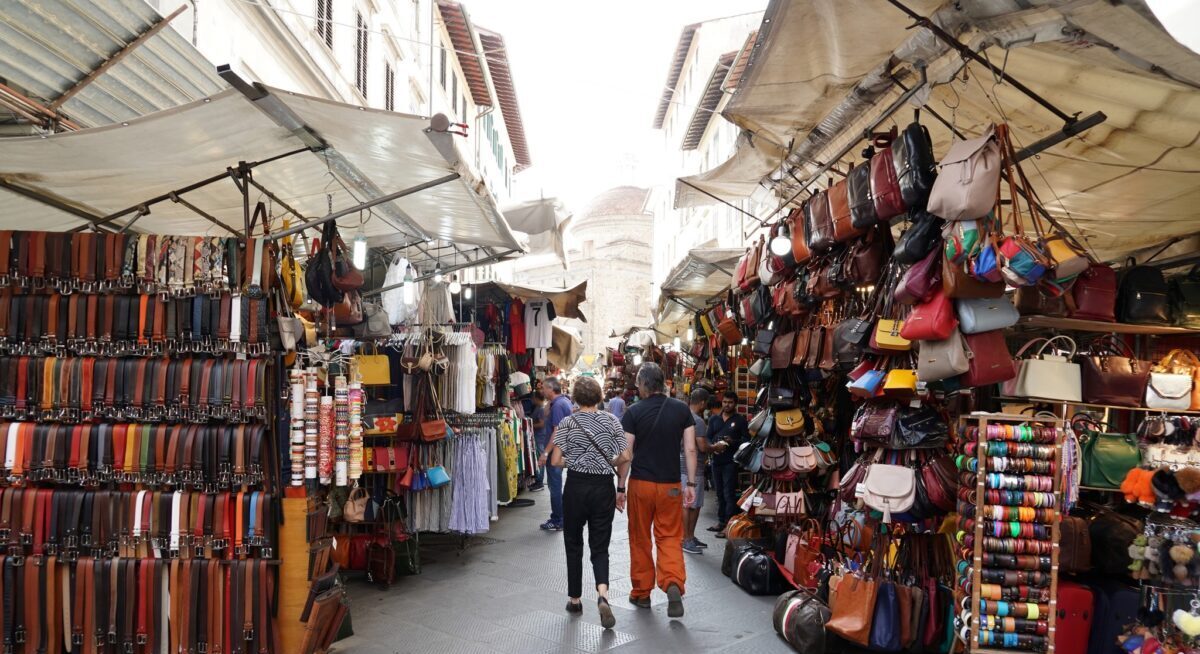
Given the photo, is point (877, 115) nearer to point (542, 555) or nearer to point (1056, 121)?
point (1056, 121)

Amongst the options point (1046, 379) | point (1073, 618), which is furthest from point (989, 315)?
point (1073, 618)

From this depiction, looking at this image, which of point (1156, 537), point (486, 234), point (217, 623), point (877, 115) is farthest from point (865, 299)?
point (217, 623)

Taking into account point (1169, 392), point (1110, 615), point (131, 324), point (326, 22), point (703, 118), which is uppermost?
point (703, 118)

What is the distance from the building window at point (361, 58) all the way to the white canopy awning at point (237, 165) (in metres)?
8.81

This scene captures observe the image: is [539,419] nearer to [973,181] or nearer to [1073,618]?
[1073,618]

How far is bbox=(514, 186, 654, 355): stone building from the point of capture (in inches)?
2280

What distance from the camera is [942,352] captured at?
4418 mm

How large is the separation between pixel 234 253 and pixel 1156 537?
591 cm

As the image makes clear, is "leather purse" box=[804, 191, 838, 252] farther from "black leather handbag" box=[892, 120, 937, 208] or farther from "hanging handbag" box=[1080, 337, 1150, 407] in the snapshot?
"hanging handbag" box=[1080, 337, 1150, 407]

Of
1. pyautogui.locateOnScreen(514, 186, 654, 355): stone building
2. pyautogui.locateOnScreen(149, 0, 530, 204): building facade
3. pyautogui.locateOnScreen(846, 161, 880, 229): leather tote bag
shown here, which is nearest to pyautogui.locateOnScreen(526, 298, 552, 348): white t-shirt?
pyautogui.locateOnScreen(149, 0, 530, 204): building facade

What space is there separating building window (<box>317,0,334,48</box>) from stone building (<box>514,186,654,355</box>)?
42.3 m

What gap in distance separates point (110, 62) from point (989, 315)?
6774 millimetres

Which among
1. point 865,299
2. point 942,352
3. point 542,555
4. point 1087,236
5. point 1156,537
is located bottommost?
point 542,555

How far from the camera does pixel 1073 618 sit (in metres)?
4.79
